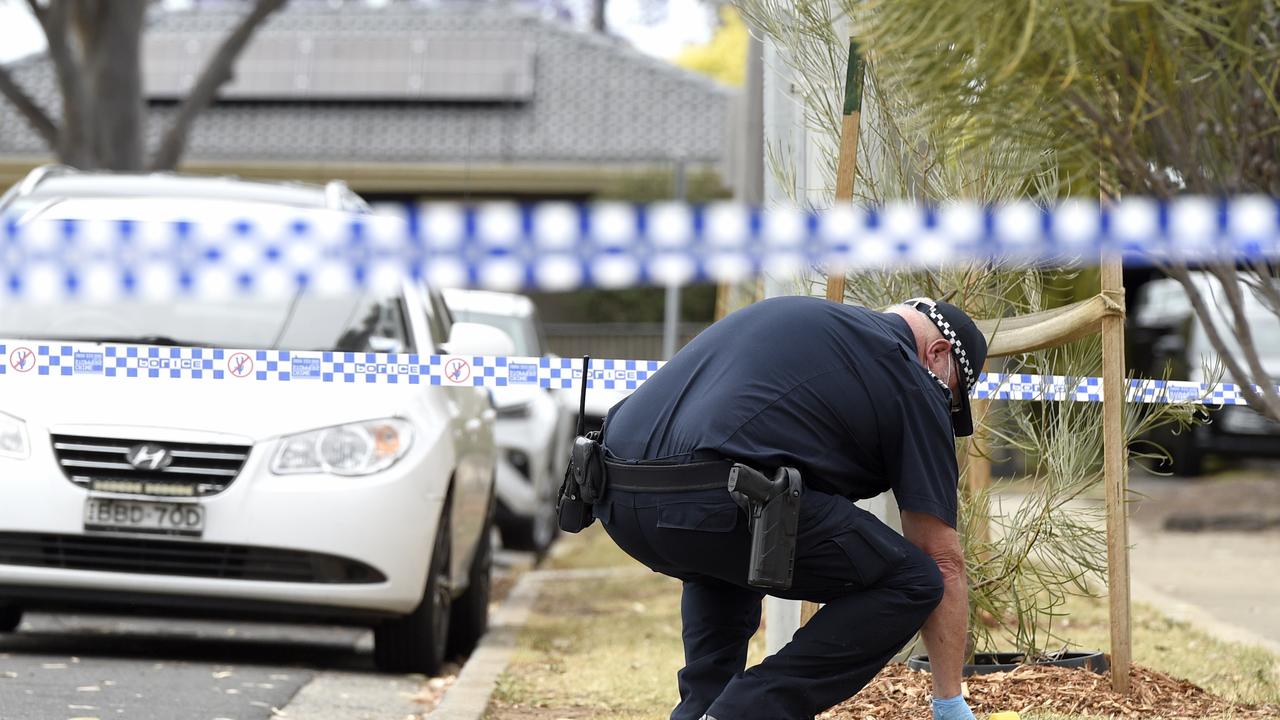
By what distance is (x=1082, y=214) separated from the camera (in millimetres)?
4648

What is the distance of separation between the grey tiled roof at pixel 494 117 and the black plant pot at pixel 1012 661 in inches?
811

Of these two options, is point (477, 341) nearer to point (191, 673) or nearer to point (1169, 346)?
point (191, 673)

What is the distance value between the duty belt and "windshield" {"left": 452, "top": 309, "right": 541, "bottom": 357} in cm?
576

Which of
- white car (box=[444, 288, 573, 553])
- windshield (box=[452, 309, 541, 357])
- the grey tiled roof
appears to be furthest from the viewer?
the grey tiled roof

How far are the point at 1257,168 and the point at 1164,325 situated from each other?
15.2 meters

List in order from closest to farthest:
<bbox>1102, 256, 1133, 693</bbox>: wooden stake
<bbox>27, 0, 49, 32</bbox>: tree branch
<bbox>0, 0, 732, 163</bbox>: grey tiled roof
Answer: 1. <bbox>1102, 256, 1133, 693</bbox>: wooden stake
2. <bbox>27, 0, 49, 32</bbox>: tree branch
3. <bbox>0, 0, 732, 163</bbox>: grey tiled roof

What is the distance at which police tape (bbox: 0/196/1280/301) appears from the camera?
4984 mm

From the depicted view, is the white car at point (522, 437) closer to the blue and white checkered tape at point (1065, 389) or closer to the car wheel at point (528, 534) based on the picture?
the car wheel at point (528, 534)

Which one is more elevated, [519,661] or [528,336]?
[528,336]

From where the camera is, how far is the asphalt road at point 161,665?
5609 mm

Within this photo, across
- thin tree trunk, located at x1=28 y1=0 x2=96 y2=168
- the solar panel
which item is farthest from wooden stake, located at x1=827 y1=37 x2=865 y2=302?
the solar panel

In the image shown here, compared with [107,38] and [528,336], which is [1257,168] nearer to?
[528,336]

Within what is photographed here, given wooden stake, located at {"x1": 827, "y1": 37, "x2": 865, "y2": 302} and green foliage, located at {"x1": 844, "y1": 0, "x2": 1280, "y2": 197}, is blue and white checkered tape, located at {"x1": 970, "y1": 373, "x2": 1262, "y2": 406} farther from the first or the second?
green foliage, located at {"x1": 844, "y1": 0, "x2": 1280, "y2": 197}

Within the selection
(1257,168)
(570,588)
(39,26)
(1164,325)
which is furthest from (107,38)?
(1257,168)
